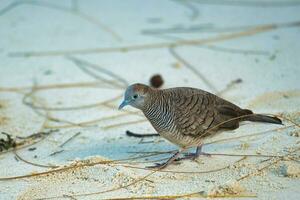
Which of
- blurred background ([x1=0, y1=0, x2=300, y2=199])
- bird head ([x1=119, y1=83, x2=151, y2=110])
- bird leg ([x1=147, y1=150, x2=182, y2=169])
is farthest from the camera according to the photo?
blurred background ([x1=0, y1=0, x2=300, y2=199])

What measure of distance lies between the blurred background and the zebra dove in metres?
0.34

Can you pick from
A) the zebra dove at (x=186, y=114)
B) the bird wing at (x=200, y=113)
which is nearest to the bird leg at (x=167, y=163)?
the zebra dove at (x=186, y=114)

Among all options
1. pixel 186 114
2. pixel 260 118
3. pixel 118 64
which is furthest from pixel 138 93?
pixel 118 64

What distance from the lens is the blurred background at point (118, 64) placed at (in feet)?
18.0

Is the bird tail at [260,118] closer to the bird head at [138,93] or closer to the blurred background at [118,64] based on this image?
the blurred background at [118,64]

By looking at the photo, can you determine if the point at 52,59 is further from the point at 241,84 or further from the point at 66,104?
the point at 241,84

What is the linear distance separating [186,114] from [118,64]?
2798 mm

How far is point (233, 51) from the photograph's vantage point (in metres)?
7.36

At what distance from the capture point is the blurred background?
5.48 metres

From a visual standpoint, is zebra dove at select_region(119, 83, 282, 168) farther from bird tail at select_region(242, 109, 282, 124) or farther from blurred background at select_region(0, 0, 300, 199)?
blurred background at select_region(0, 0, 300, 199)

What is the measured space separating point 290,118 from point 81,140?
186 cm

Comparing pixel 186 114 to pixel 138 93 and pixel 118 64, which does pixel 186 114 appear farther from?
pixel 118 64

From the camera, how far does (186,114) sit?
4.63 meters

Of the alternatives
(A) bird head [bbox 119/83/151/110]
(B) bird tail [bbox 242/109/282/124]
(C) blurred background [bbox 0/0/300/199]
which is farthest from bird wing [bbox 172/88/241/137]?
(C) blurred background [bbox 0/0/300/199]
